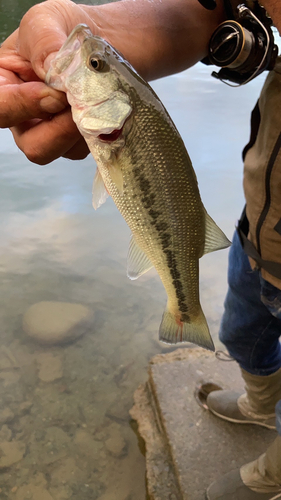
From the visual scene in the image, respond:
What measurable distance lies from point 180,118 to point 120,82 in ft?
12.5

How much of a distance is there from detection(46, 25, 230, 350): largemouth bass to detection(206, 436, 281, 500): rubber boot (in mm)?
727

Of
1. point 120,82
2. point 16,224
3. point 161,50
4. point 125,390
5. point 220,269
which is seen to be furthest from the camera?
point 16,224

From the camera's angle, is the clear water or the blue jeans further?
the clear water

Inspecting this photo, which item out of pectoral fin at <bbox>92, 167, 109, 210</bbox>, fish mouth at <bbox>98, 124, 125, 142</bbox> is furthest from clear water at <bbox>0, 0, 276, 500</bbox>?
fish mouth at <bbox>98, 124, 125, 142</bbox>

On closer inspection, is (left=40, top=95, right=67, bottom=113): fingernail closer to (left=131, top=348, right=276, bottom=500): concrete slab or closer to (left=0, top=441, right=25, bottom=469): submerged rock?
(left=131, top=348, right=276, bottom=500): concrete slab

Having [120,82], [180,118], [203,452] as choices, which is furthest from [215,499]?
[180,118]

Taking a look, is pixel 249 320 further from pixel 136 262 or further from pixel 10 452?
pixel 10 452

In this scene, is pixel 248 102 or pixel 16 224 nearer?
pixel 16 224

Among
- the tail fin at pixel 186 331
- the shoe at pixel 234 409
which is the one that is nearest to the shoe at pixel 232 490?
the shoe at pixel 234 409

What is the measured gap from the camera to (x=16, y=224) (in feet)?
9.86

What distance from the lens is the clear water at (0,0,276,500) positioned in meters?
1.64

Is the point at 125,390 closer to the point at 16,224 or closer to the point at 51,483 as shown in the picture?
the point at 51,483

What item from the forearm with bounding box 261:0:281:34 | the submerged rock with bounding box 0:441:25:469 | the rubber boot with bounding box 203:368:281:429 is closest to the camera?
the forearm with bounding box 261:0:281:34

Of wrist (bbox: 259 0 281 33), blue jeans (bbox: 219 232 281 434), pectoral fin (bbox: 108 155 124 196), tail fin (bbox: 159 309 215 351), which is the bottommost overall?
blue jeans (bbox: 219 232 281 434)
